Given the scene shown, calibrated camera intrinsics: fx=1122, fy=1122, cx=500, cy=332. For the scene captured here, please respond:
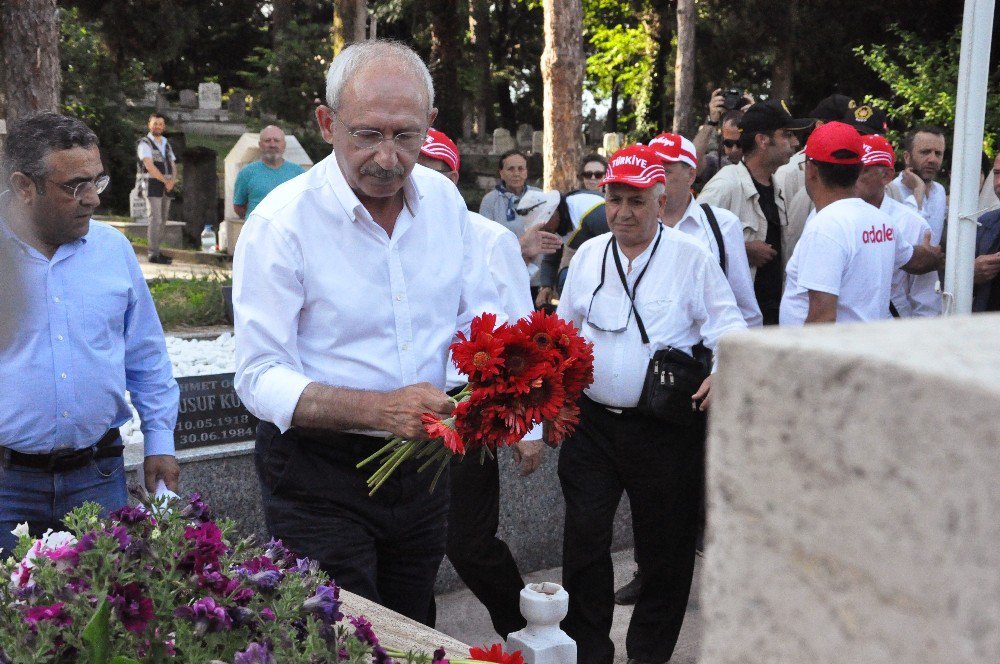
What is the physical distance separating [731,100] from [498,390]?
577 centimetres

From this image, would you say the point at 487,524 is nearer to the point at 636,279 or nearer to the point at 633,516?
the point at 633,516

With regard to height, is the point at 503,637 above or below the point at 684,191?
below

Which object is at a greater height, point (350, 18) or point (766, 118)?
point (350, 18)

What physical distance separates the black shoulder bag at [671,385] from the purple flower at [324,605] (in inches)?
94.9

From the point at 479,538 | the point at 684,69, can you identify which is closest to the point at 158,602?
the point at 479,538

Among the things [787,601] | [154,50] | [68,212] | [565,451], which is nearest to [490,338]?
[68,212]

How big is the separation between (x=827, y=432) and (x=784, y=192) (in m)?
5.64

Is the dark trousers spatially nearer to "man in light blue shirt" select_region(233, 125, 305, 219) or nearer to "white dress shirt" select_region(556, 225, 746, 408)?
"white dress shirt" select_region(556, 225, 746, 408)

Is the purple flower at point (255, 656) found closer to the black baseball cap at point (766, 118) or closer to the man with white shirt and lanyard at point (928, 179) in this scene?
the black baseball cap at point (766, 118)

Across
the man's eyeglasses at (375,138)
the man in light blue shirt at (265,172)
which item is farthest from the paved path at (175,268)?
the man's eyeglasses at (375,138)

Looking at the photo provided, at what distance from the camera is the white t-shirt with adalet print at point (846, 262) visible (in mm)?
4570

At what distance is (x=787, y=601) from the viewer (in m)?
0.83

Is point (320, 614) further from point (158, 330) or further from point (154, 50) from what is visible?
point (154, 50)

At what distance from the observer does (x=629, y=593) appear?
219 inches
